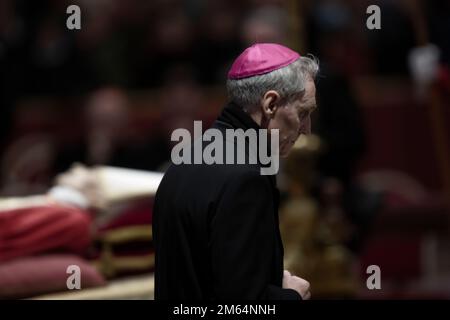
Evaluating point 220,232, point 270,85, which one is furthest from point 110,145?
point 220,232

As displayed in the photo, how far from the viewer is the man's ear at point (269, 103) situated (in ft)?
13.6

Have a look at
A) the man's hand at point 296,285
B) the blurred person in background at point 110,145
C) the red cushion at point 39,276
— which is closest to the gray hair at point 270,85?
the man's hand at point 296,285

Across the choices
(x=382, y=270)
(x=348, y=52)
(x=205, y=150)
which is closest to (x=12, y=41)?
(x=348, y=52)

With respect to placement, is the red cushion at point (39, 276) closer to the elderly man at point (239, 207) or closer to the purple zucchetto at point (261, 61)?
the elderly man at point (239, 207)

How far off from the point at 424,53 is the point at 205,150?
478cm

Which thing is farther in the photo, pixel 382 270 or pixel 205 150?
pixel 382 270

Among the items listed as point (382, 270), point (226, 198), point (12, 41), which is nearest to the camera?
point (226, 198)

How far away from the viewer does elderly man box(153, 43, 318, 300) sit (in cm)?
392

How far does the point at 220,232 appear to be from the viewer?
3.93 m

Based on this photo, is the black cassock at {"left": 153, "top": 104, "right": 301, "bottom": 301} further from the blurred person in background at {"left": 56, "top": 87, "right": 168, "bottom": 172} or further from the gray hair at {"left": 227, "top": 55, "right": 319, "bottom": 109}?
the blurred person in background at {"left": 56, "top": 87, "right": 168, "bottom": 172}

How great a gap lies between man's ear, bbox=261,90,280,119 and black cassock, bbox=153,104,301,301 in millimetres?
57

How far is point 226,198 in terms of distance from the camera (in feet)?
12.9

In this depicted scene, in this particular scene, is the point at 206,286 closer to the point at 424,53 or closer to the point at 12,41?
the point at 424,53

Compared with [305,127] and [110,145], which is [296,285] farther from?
[110,145]
